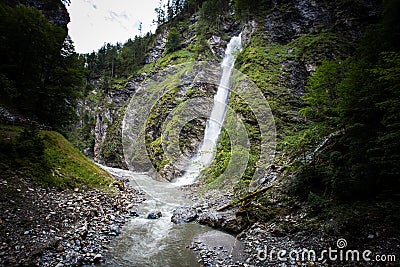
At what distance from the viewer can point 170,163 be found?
79.7 feet

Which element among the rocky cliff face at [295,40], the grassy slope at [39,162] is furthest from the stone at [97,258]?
the rocky cliff face at [295,40]

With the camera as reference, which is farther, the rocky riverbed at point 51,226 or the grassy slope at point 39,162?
the grassy slope at point 39,162

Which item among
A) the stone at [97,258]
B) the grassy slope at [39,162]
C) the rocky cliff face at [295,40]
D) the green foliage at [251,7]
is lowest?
the stone at [97,258]

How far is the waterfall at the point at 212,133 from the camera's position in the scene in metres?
20.4

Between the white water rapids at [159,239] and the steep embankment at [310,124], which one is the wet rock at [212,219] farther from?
the white water rapids at [159,239]

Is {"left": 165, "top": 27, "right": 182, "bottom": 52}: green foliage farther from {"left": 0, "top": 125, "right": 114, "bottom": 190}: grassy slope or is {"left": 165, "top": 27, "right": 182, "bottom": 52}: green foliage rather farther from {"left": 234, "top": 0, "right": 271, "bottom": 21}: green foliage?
{"left": 0, "top": 125, "right": 114, "bottom": 190}: grassy slope

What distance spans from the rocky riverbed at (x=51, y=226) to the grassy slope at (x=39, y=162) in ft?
1.77

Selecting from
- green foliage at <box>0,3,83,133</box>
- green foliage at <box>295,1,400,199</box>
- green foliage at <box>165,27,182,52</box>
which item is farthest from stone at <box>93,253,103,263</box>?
green foliage at <box>165,27,182,52</box>

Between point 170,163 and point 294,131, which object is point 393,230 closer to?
point 294,131

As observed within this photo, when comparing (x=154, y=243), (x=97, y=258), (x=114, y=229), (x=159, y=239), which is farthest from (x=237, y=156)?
(x=97, y=258)

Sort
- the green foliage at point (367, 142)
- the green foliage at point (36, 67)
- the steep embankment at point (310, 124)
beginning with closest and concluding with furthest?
the green foliage at point (367, 142) → the steep embankment at point (310, 124) → the green foliage at point (36, 67)

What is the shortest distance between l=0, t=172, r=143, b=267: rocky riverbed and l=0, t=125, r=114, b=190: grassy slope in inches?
21.3

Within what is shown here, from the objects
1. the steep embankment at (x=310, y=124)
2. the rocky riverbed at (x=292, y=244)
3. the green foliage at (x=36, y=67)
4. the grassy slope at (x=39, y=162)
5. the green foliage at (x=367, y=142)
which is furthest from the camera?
the green foliage at (x=36, y=67)

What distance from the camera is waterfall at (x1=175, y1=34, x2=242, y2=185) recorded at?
20375 millimetres
